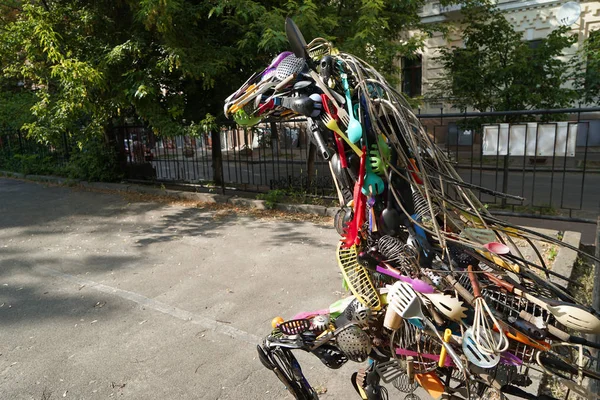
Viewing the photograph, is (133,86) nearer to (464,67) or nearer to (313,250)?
(313,250)

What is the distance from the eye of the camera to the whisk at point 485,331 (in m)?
1.56

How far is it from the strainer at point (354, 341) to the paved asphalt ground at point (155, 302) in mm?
983

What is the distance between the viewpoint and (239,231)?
6.73 m

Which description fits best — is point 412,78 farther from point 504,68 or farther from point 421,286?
point 421,286

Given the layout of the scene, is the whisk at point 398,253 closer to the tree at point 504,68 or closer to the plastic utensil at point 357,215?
the plastic utensil at point 357,215

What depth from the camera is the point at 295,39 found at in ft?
6.40

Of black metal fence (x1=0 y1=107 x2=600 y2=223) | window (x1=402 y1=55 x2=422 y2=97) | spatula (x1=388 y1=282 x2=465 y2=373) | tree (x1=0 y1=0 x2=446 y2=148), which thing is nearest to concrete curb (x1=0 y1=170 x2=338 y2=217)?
black metal fence (x1=0 y1=107 x2=600 y2=223)

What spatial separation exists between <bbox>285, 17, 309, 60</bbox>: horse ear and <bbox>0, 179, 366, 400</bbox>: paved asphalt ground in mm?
2189

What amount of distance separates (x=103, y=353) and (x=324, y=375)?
1.84 metres

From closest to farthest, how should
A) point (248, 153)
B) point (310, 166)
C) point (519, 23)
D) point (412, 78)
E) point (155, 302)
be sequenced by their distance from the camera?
point (155, 302) → point (310, 166) → point (248, 153) → point (519, 23) → point (412, 78)

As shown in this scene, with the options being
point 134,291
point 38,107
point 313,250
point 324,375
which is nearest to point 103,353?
point 134,291

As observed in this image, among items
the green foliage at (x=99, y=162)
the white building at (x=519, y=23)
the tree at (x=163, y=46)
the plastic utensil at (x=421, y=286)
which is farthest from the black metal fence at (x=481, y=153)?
the white building at (x=519, y=23)

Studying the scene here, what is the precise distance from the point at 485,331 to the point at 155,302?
3572 mm

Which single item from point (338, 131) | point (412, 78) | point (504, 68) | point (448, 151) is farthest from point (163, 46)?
point (412, 78)
